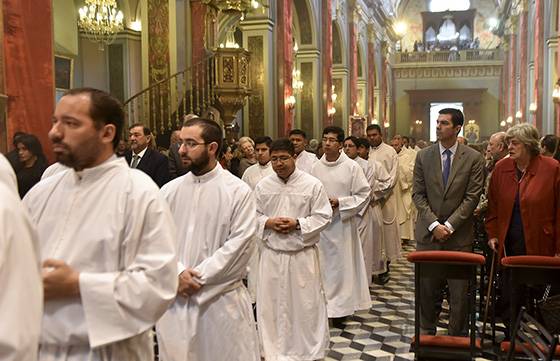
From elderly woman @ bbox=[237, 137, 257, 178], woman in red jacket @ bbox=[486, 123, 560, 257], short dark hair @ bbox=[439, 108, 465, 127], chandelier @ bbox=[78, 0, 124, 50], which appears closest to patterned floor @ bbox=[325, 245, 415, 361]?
woman in red jacket @ bbox=[486, 123, 560, 257]

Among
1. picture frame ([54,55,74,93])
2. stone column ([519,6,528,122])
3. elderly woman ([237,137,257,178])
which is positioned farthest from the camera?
stone column ([519,6,528,122])

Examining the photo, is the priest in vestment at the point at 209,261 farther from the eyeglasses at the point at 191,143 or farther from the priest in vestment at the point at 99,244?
the priest in vestment at the point at 99,244

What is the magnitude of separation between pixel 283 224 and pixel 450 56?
35.4 metres

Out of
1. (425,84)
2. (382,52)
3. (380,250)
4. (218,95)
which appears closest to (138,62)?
(218,95)

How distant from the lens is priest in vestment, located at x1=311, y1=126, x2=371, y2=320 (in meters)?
6.50

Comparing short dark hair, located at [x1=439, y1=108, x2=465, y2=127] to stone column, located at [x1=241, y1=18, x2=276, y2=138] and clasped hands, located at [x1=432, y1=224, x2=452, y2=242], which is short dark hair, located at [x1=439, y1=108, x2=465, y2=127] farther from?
stone column, located at [x1=241, y1=18, x2=276, y2=138]

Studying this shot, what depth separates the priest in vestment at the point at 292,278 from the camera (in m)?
5.16

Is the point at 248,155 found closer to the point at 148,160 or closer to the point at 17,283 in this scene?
the point at 148,160

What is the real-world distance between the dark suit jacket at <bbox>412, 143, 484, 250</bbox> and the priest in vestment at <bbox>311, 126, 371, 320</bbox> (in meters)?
1.14

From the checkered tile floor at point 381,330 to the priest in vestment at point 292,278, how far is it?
0.48 m

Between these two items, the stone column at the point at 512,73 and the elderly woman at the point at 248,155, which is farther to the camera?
the stone column at the point at 512,73

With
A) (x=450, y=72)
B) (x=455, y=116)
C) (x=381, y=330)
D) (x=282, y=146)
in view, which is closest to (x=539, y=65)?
(x=381, y=330)

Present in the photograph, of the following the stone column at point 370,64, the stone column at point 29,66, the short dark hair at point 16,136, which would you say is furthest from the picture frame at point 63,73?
the stone column at point 370,64

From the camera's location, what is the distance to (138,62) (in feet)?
53.0
